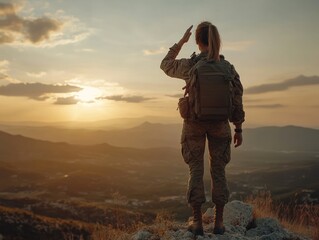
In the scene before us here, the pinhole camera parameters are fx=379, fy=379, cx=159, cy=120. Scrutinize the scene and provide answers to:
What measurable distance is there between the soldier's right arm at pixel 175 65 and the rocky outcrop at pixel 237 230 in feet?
8.25

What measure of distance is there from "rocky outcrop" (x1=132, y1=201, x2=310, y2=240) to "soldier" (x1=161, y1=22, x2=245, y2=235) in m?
0.24

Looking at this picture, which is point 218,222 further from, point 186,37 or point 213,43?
point 186,37

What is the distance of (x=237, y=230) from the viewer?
23.2ft

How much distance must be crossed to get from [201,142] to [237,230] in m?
2.13

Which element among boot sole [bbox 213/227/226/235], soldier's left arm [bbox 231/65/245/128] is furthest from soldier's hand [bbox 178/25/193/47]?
boot sole [bbox 213/227/226/235]

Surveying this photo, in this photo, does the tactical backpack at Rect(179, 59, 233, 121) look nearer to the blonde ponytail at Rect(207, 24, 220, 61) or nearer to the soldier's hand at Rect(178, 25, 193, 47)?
the blonde ponytail at Rect(207, 24, 220, 61)

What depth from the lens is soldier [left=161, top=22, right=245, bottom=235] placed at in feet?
19.7

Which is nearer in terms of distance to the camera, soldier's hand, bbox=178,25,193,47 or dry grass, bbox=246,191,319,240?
soldier's hand, bbox=178,25,193,47

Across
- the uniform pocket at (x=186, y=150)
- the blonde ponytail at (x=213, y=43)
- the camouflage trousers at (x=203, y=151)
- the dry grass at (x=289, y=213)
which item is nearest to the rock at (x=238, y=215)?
the dry grass at (x=289, y=213)

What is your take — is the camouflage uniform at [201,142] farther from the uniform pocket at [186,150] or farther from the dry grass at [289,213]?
the dry grass at [289,213]

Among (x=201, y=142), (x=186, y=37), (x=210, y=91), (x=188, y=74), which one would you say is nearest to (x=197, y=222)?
(x=201, y=142)

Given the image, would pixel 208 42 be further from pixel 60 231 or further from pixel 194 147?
pixel 60 231

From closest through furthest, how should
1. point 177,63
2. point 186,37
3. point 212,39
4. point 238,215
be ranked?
point 212,39, point 177,63, point 186,37, point 238,215

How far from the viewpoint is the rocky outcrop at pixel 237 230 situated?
19.8 ft
